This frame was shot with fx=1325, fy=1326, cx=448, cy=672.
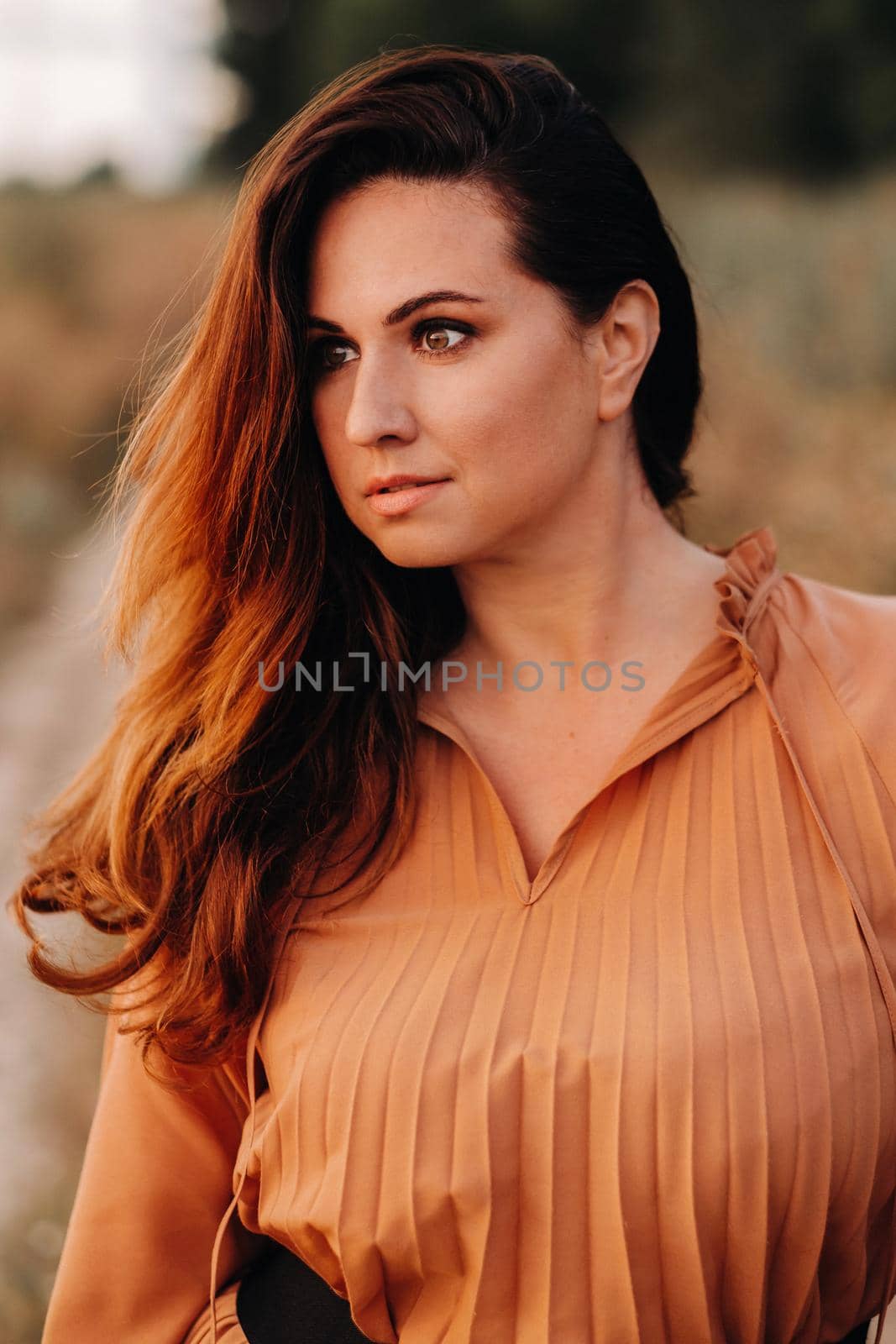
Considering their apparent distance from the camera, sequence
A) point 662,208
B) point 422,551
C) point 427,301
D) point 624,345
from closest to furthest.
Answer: point 427,301
point 422,551
point 624,345
point 662,208

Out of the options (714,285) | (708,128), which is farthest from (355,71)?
(708,128)

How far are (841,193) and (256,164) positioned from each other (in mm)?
7737

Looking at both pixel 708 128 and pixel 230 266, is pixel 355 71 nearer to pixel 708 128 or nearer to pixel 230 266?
pixel 230 266

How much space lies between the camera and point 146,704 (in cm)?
211

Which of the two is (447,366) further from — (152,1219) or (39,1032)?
(39,1032)

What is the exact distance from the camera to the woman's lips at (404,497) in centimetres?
179

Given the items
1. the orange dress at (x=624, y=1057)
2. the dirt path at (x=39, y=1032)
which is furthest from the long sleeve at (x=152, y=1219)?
the dirt path at (x=39, y=1032)

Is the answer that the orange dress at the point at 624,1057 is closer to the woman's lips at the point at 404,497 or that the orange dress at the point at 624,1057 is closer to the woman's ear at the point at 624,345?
the woman's ear at the point at 624,345

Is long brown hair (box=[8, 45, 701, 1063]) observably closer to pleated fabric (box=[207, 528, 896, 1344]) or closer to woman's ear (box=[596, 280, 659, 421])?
woman's ear (box=[596, 280, 659, 421])

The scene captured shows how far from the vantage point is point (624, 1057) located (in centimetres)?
158

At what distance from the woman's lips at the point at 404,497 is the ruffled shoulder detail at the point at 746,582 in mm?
424

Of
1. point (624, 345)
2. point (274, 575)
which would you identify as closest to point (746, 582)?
point (624, 345)

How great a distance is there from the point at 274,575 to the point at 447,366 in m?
0.45

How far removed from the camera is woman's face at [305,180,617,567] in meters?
1.74
